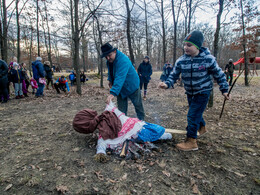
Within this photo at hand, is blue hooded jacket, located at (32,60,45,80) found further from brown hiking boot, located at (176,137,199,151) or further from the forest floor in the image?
brown hiking boot, located at (176,137,199,151)

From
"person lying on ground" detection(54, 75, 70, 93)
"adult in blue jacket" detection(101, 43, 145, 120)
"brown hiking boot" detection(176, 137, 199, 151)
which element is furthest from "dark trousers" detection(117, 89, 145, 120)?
"person lying on ground" detection(54, 75, 70, 93)

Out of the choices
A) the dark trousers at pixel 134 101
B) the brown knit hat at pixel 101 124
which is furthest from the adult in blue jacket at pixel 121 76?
the brown knit hat at pixel 101 124

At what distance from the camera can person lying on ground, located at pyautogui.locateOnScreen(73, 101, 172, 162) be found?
2641 mm

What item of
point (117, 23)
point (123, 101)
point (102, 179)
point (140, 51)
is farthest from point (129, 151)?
point (140, 51)

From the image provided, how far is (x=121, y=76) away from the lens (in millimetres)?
2939

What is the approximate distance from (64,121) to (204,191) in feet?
12.5

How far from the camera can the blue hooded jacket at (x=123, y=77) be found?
287 centimetres

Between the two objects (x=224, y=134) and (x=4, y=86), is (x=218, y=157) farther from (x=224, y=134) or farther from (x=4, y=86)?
(x=4, y=86)

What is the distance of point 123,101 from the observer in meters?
3.54

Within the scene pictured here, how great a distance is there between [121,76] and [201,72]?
140cm

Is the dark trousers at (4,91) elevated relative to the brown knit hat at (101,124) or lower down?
elevated

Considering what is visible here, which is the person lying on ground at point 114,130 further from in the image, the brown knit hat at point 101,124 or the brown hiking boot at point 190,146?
the brown hiking boot at point 190,146

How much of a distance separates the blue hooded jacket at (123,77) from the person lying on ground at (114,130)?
1.24 ft

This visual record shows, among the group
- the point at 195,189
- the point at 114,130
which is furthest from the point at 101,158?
the point at 195,189
